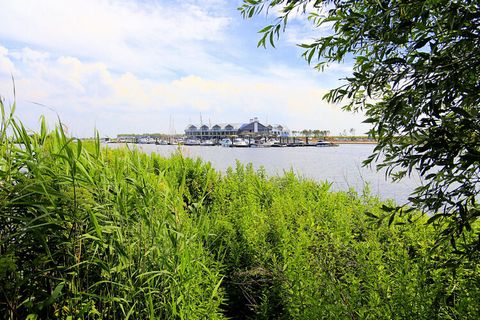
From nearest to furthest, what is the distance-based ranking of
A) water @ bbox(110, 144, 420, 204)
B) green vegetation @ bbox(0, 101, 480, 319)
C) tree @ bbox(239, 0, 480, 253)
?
tree @ bbox(239, 0, 480, 253) → green vegetation @ bbox(0, 101, 480, 319) → water @ bbox(110, 144, 420, 204)

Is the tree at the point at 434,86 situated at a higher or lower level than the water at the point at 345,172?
higher

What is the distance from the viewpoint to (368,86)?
145 cm

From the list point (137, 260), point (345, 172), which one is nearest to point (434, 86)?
point (137, 260)

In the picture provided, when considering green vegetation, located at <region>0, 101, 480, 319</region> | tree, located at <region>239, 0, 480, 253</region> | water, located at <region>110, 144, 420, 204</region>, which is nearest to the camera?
tree, located at <region>239, 0, 480, 253</region>

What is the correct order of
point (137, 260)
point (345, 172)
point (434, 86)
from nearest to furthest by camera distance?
point (434, 86) → point (137, 260) → point (345, 172)

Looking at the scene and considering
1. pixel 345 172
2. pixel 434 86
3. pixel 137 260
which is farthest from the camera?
pixel 345 172

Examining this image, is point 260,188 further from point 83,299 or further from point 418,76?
point 418,76

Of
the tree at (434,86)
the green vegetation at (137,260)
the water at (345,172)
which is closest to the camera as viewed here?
the tree at (434,86)

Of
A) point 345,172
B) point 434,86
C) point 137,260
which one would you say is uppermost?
point 434,86

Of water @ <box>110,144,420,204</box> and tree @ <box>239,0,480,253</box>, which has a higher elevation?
tree @ <box>239,0,480,253</box>

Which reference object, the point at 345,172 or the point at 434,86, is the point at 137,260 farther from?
the point at 345,172

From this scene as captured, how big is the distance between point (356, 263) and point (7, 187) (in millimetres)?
2461

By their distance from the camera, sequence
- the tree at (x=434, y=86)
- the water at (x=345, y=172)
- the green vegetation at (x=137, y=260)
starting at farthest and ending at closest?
1. the water at (x=345, y=172)
2. the green vegetation at (x=137, y=260)
3. the tree at (x=434, y=86)

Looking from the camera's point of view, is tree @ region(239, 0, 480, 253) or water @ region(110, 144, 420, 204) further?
water @ region(110, 144, 420, 204)
